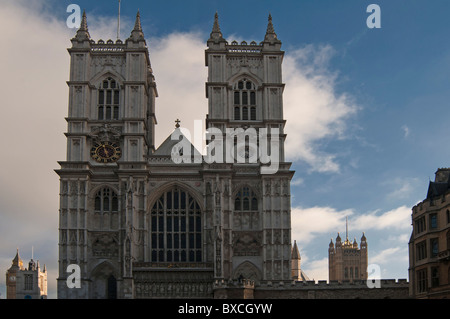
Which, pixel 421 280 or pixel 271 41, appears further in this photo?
pixel 271 41

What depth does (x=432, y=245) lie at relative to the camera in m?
A: 49.7

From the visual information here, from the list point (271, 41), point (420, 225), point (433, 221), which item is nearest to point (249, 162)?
point (271, 41)

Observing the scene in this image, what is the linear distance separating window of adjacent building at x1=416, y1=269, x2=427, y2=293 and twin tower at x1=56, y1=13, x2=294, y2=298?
12086 mm

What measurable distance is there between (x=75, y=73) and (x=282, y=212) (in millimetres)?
23421

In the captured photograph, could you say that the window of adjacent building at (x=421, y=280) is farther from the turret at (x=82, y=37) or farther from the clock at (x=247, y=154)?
the turret at (x=82, y=37)

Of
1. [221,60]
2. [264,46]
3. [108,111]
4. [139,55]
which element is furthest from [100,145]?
[264,46]

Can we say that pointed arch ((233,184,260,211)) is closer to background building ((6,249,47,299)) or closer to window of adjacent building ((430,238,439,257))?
window of adjacent building ((430,238,439,257))

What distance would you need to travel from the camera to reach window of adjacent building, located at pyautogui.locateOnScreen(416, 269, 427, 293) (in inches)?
1987

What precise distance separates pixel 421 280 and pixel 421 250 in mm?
2161

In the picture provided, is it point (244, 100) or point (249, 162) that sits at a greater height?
point (244, 100)

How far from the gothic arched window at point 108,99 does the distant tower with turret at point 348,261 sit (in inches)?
3832

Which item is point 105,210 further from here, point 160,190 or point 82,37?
point 82,37

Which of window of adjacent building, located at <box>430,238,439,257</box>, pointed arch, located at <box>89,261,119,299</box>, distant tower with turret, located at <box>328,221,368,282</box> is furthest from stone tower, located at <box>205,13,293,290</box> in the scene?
distant tower with turret, located at <box>328,221,368,282</box>
